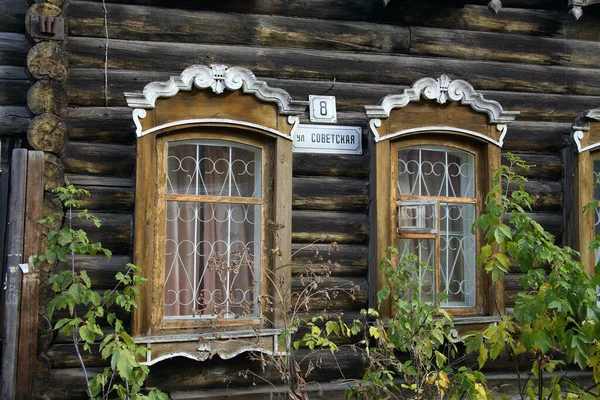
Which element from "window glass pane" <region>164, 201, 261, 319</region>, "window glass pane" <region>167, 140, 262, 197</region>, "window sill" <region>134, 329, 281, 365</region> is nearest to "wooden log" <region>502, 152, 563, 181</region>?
"window glass pane" <region>167, 140, 262, 197</region>

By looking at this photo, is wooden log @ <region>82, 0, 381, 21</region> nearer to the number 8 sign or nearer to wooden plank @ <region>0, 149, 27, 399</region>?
the number 8 sign

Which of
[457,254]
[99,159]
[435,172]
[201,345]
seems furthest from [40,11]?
[457,254]

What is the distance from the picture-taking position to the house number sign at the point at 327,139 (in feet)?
18.2

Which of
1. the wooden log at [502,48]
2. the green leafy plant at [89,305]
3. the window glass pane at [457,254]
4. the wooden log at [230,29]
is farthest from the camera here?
the wooden log at [502,48]

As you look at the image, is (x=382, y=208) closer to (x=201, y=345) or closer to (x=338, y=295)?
(x=338, y=295)

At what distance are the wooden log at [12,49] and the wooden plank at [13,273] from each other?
85cm

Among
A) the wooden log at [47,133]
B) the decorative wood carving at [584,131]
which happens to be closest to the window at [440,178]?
the decorative wood carving at [584,131]

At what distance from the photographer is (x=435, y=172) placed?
5.83 m

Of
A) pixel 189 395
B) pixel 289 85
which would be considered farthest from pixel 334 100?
pixel 189 395

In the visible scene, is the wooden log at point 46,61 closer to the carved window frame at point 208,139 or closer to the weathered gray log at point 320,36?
the weathered gray log at point 320,36

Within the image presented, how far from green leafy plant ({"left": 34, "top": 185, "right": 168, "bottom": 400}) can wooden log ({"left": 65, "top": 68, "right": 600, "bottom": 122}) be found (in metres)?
0.76

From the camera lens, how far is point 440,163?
230 inches

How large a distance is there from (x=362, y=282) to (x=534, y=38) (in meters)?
2.52

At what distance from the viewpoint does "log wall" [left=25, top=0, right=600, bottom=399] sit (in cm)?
514
